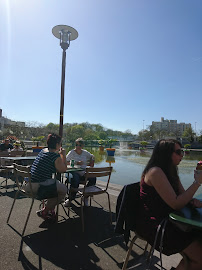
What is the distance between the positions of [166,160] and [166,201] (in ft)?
1.20

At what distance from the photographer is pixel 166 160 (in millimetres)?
1741

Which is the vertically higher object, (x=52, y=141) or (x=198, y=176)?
(x=52, y=141)

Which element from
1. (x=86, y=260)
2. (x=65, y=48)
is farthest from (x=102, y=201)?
(x=65, y=48)

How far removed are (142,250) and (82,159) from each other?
7.69ft

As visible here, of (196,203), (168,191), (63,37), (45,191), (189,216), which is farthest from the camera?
(63,37)

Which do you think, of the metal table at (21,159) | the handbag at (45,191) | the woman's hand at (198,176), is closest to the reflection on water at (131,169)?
the metal table at (21,159)

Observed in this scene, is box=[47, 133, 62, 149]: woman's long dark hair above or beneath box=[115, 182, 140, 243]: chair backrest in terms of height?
above

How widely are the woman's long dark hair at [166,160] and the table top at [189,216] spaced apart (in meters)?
0.26

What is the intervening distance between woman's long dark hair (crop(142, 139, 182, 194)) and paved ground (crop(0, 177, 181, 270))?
3.44 feet

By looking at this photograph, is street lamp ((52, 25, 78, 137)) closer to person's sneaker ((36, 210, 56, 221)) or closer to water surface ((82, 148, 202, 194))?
person's sneaker ((36, 210, 56, 221))

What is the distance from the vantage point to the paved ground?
2035 mm

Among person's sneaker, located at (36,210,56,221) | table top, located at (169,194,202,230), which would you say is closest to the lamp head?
person's sneaker, located at (36,210,56,221)

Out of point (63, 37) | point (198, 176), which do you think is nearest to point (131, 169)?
point (63, 37)

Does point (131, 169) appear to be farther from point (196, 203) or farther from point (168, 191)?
point (168, 191)
